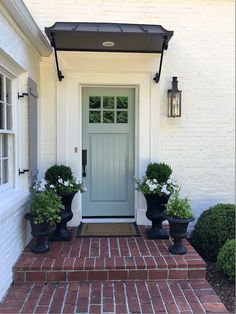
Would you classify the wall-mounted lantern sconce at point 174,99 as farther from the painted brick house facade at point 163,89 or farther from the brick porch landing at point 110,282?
the brick porch landing at point 110,282

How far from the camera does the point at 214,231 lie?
154 inches

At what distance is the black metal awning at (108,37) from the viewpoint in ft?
11.1

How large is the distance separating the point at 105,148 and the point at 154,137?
770mm

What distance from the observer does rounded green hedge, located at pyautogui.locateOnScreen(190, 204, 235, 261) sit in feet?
12.6

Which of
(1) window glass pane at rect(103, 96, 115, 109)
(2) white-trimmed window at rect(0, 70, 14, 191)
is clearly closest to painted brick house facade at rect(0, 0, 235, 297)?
(1) window glass pane at rect(103, 96, 115, 109)

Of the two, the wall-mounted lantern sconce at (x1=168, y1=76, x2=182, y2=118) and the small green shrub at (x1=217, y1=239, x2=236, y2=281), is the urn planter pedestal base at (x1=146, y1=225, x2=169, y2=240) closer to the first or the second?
the small green shrub at (x1=217, y1=239, x2=236, y2=281)

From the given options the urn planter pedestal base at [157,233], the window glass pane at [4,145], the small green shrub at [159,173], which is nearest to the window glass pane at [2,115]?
the window glass pane at [4,145]

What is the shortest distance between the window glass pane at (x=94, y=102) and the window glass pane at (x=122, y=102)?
292mm

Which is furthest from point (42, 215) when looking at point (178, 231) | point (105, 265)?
point (178, 231)

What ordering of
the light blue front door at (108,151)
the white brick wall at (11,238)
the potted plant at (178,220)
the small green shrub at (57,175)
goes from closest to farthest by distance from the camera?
the white brick wall at (11,238), the potted plant at (178,220), the small green shrub at (57,175), the light blue front door at (108,151)

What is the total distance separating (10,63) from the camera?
3186mm

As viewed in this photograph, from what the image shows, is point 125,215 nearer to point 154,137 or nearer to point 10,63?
point 154,137

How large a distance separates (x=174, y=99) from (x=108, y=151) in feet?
4.11

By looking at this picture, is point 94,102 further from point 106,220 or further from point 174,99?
point 106,220
